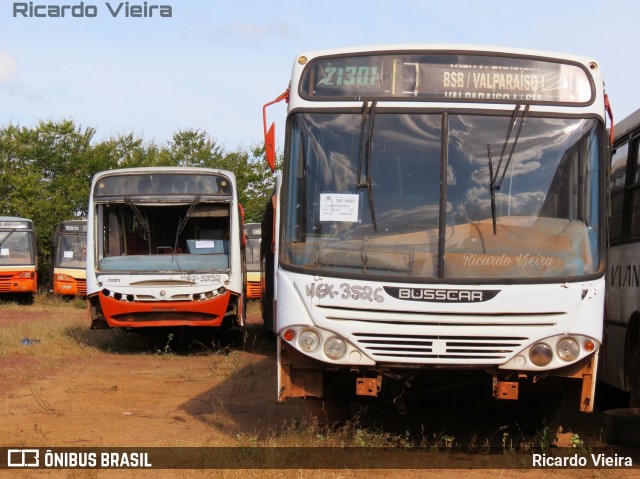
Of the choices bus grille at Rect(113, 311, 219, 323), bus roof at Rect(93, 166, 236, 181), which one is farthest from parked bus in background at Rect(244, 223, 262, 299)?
bus grille at Rect(113, 311, 219, 323)

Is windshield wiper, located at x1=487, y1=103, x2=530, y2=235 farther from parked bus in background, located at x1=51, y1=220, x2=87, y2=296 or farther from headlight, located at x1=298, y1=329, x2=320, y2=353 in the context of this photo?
parked bus in background, located at x1=51, y1=220, x2=87, y2=296

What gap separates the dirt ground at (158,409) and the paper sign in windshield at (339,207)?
1912 mm

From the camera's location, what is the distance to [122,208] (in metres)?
16.8

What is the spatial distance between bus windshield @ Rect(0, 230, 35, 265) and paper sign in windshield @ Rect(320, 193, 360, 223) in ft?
80.9

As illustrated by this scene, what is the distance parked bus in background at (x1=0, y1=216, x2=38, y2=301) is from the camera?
3061 cm

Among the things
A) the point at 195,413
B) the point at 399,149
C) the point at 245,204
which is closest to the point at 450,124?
the point at 399,149

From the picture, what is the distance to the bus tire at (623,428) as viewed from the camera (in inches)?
297

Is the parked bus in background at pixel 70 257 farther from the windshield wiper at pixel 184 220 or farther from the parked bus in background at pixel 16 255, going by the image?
the windshield wiper at pixel 184 220

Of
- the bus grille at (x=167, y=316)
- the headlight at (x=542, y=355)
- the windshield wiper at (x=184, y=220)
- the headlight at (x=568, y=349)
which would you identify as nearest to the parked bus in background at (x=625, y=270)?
the headlight at (x=568, y=349)

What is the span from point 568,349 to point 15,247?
2579cm

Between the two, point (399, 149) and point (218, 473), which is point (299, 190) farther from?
point (218, 473)

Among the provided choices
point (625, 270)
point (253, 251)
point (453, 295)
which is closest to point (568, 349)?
point (453, 295)

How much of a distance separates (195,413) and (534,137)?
16.0 feet

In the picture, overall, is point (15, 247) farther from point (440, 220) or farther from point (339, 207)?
point (440, 220)
